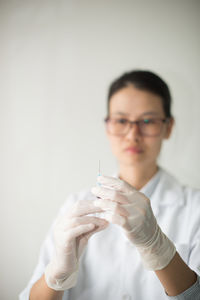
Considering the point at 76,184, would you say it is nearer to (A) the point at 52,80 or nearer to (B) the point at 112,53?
(A) the point at 52,80

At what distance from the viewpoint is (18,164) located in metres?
1.20

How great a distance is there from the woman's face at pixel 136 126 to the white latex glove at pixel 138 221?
26 cm

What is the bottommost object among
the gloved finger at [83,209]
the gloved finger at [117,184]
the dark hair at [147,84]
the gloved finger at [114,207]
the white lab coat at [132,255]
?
the white lab coat at [132,255]

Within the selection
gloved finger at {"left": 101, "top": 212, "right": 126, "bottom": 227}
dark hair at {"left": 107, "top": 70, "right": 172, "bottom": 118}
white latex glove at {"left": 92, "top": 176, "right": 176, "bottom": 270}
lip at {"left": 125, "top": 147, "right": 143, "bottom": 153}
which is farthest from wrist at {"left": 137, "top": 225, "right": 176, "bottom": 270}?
dark hair at {"left": 107, "top": 70, "right": 172, "bottom": 118}

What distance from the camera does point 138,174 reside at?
927 millimetres

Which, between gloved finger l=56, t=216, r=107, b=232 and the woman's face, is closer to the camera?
gloved finger l=56, t=216, r=107, b=232

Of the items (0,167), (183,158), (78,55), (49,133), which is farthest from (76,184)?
(78,55)

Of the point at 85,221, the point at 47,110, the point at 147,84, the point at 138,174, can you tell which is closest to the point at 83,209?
the point at 85,221

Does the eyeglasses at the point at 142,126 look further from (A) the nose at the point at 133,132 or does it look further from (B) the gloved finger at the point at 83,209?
(B) the gloved finger at the point at 83,209

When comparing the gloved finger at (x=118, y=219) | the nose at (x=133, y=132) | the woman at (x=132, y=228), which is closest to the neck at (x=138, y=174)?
the woman at (x=132, y=228)

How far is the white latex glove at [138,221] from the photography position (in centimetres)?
58

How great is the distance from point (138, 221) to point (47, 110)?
889mm

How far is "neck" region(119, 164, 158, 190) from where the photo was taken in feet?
3.02

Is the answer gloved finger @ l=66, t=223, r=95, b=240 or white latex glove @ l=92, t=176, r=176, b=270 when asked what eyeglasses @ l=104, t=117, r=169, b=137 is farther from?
gloved finger @ l=66, t=223, r=95, b=240
